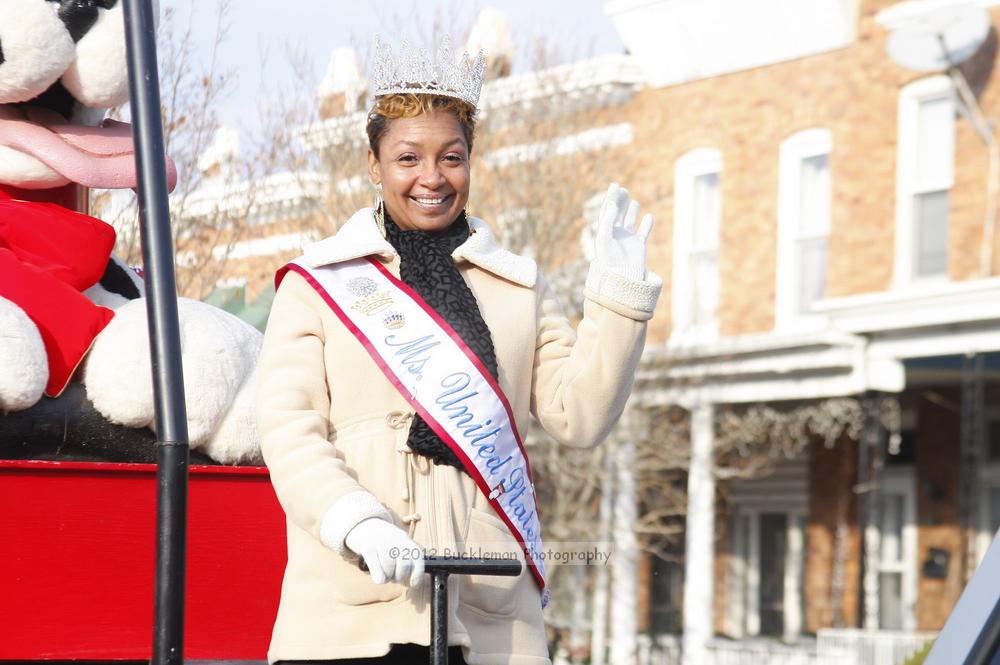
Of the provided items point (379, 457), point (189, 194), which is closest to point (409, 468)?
point (379, 457)

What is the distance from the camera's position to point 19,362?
3.05 m

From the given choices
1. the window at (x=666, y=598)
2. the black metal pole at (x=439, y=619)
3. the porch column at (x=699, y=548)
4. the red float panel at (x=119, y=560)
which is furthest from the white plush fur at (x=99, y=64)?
the window at (x=666, y=598)

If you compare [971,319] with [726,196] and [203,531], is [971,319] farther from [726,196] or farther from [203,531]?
[203,531]

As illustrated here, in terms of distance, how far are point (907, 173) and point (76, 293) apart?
1038 cm

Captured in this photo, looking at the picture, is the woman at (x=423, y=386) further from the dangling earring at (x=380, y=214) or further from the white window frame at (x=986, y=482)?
the white window frame at (x=986, y=482)

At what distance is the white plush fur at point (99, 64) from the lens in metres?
3.73

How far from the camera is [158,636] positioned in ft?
6.38

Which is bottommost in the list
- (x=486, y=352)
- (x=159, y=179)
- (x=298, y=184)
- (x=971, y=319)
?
(x=486, y=352)

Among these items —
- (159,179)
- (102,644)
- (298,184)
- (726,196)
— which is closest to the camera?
(159,179)

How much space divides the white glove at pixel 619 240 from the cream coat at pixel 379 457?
3cm

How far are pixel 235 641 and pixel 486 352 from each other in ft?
3.06

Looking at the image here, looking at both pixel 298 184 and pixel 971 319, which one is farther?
pixel 971 319

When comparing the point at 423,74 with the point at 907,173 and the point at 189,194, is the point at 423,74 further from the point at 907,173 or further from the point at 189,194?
the point at 907,173

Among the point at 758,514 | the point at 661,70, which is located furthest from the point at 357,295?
the point at 758,514
